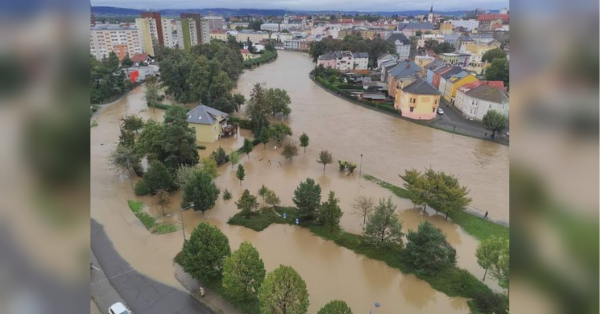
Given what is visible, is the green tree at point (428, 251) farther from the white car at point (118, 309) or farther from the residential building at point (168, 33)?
the residential building at point (168, 33)

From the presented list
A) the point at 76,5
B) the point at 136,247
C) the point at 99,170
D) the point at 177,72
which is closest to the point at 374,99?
the point at 177,72

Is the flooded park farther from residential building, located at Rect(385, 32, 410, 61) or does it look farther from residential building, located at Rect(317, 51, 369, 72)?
residential building, located at Rect(385, 32, 410, 61)

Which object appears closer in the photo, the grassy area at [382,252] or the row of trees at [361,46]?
the grassy area at [382,252]

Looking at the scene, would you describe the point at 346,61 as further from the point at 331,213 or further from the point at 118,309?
the point at 118,309

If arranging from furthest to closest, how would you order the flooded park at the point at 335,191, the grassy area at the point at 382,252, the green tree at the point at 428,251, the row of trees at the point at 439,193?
the row of trees at the point at 439,193, the green tree at the point at 428,251, the flooded park at the point at 335,191, the grassy area at the point at 382,252

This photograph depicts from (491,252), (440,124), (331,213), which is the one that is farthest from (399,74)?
(491,252)

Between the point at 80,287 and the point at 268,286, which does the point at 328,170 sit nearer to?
the point at 268,286

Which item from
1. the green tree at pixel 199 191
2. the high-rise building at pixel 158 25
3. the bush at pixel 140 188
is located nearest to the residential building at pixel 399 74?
the green tree at pixel 199 191
